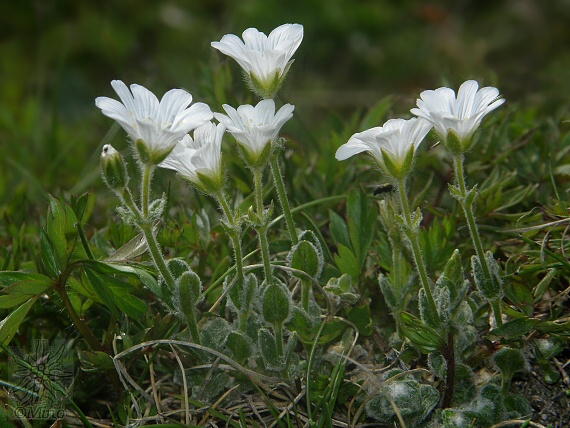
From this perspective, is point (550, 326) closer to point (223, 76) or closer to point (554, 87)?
point (223, 76)

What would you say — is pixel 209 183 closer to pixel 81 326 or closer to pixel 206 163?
pixel 206 163

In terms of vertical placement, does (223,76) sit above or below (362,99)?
above

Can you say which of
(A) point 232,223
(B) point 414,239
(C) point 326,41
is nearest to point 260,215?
(A) point 232,223

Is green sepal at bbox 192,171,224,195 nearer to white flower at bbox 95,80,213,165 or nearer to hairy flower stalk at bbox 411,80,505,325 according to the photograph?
white flower at bbox 95,80,213,165

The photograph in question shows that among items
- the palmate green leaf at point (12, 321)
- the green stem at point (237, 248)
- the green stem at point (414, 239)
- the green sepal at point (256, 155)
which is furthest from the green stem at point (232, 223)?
the palmate green leaf at point (12, 321)

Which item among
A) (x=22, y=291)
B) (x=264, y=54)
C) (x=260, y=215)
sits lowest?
(x=22, y=291)

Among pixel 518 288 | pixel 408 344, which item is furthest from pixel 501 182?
pixel 408 344

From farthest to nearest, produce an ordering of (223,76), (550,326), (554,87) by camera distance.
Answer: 1. (554,87)
2. (223,76)
3. (550,326)
